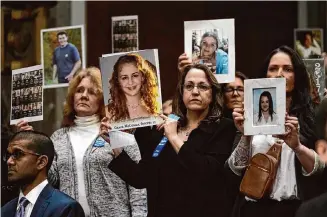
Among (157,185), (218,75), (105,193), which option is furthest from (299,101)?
(105,193)

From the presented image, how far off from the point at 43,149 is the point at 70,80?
61cm

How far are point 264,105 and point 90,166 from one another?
1084 millimetres

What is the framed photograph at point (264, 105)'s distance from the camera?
10.9 ft

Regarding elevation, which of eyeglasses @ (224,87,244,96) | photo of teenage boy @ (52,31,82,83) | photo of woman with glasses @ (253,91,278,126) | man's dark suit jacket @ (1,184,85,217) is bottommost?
man's dark suit jacket @ (1,184,85,217)

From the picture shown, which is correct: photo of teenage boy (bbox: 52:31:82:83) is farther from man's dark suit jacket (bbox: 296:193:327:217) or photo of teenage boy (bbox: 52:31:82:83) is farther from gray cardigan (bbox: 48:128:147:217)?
man's dark suit jacket (bbox: 296:193:327:217)

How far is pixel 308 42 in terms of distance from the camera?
472cm

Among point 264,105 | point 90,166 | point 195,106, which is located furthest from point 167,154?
point 264,105

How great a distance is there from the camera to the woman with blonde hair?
12.9 feet

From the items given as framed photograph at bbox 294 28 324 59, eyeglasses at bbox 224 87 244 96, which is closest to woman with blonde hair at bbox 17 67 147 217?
eyeglasses at bbox 224 87 244 96

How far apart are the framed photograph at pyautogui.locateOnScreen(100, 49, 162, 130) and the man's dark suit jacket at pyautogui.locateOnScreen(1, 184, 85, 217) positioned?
0.45 m

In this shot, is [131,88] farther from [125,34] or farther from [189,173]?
[125,34]

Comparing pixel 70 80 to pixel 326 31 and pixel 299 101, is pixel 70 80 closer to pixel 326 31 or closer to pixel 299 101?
pixel 299 101

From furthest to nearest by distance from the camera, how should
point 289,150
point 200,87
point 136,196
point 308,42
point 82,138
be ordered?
point 308,42 < point 82,138 < point 136,196 < point 200,87 < point 289,150

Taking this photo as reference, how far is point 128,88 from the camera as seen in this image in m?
3.74
